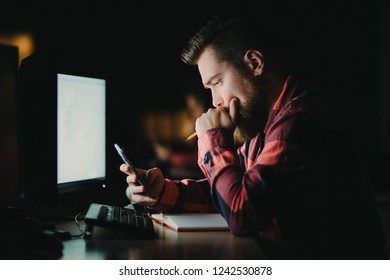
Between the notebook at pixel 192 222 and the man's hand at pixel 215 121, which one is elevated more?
the man's hand at pixel 215 121

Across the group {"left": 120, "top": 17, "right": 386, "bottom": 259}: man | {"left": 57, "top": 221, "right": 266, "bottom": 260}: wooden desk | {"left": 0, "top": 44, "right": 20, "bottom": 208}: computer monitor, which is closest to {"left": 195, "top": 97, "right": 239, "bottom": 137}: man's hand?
{"left": 120, "top": 17, "right": 386, "bottom": 259}: man

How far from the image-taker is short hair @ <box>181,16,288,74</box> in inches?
45.7

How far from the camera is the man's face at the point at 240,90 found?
1150 millimetres

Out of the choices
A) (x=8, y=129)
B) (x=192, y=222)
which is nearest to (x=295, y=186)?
(x=192, y=222)

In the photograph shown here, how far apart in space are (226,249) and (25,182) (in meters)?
0.55

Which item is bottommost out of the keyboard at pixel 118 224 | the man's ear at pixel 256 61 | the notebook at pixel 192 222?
the notebook at pixel 192 222

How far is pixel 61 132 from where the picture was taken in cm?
102

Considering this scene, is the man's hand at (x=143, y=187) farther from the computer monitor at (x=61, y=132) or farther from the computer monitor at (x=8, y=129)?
the computer monitor at (x=8, y=129)

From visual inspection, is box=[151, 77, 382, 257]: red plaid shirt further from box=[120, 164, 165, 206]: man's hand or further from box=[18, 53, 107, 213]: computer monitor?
box=[18, 53, 107, 213]: computer monitor

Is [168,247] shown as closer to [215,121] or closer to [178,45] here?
[215,121]

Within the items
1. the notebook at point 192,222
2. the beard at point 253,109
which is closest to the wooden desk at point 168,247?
the notebook at point 192,222

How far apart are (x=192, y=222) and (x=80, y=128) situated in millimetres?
406

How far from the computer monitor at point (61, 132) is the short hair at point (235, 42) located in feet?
1.03

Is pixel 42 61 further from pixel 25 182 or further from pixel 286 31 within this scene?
pixel 286 31
